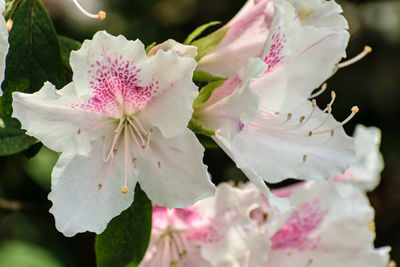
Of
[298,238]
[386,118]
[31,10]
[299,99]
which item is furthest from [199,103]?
[386,118]

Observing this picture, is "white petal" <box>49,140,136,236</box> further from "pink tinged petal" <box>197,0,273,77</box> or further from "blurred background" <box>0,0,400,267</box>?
"blurred background" <box>0,0,400,267</box>

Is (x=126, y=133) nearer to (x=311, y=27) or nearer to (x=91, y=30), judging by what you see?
(x=311, y=27)

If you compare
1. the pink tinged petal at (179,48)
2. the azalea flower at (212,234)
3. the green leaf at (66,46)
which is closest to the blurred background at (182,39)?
the azalea flower at (212,234)

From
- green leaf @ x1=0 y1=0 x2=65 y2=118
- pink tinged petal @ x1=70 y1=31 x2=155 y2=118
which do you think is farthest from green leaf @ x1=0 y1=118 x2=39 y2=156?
pink tinged petal @ x1=70 y1=31 x2=155 y2=118

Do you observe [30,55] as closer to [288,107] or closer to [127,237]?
[127,237]

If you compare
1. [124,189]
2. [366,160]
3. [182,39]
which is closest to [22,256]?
[366,160]

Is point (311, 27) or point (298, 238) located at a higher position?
point (311, 27)

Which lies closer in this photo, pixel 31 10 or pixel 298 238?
pixel 31 10

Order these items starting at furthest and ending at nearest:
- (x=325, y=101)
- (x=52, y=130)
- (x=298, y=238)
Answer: (x=325, y=101)
(x=298, y=238)
(x=52, y=130)
